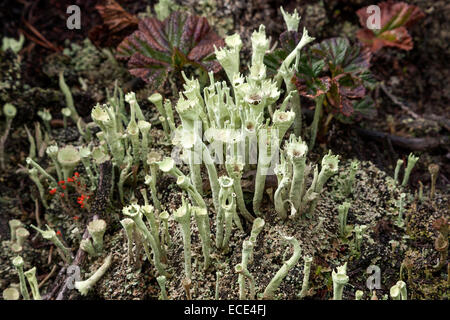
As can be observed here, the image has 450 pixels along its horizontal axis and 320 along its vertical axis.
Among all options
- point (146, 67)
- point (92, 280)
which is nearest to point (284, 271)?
point (92, 280)

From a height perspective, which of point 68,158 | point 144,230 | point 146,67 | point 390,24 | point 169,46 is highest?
point 390,24

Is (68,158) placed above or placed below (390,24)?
below

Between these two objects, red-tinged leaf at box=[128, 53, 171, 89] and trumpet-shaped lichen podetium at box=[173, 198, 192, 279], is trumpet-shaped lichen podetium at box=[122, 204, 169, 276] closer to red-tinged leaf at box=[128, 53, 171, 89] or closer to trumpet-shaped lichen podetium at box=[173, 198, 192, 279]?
trumpet-shaped lichen podetium at box=[173, 198, 192, 279]

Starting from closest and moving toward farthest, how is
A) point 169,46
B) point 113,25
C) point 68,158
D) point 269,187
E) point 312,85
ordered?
1. point 269,187
2. point 312,85
3. point 68,158
4. point 169,46
5. point 113,25

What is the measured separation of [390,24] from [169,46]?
1340 mm

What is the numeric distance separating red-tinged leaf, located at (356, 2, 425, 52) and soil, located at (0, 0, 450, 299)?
9.3 inches

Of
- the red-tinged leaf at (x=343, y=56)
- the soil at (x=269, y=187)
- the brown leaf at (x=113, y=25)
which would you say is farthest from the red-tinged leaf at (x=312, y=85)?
the brown leaf at (x=113, y=25)

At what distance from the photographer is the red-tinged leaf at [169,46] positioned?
7.29 ft

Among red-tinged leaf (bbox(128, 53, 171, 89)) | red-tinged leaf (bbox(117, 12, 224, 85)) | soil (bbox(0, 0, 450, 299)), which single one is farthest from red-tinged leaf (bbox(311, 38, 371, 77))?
red-tinged leaf (bbox(128, 53, 171, 89))

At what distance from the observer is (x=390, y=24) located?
8.50 ft

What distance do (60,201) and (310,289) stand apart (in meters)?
1.36

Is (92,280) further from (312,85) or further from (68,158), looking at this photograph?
(312,85)

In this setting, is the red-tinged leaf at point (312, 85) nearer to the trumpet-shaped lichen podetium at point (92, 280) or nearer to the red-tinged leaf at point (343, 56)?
the red-tinged leaf at point (343, 56)
